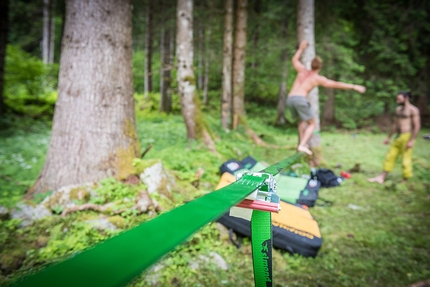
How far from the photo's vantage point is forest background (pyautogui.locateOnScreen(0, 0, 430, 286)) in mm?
2705

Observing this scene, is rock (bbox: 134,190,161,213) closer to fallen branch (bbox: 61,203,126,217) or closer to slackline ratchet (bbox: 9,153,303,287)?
fallen branch (bbox: 61,203,126,217)

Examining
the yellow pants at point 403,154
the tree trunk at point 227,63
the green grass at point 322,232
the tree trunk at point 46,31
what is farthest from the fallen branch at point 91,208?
the tree trunk at point 46,31

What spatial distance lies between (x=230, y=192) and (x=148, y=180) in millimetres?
2729

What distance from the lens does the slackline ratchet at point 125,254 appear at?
1.73 ft

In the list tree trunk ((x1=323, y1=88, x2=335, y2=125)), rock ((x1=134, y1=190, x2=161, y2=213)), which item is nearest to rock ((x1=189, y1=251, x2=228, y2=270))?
rock ((x1=134, y1=190, x2=161, y2=213))

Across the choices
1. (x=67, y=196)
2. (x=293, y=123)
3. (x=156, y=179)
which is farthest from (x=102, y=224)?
(x=293, y=123)

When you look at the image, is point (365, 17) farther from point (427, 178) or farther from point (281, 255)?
point (281, 255)

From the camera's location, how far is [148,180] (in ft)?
11.4

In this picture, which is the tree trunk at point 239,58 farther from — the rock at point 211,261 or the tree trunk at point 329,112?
the tree trunk at point 329,112

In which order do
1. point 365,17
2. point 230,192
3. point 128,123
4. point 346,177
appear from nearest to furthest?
point 230,192
point 128,123
point 346,177
point 365,17

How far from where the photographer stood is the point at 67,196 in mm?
2990

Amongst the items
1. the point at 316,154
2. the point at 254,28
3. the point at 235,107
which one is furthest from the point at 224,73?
the point at 254,28

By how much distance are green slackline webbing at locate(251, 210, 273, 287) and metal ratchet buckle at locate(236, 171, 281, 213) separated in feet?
0.23

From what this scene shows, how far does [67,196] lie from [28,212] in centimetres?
40
